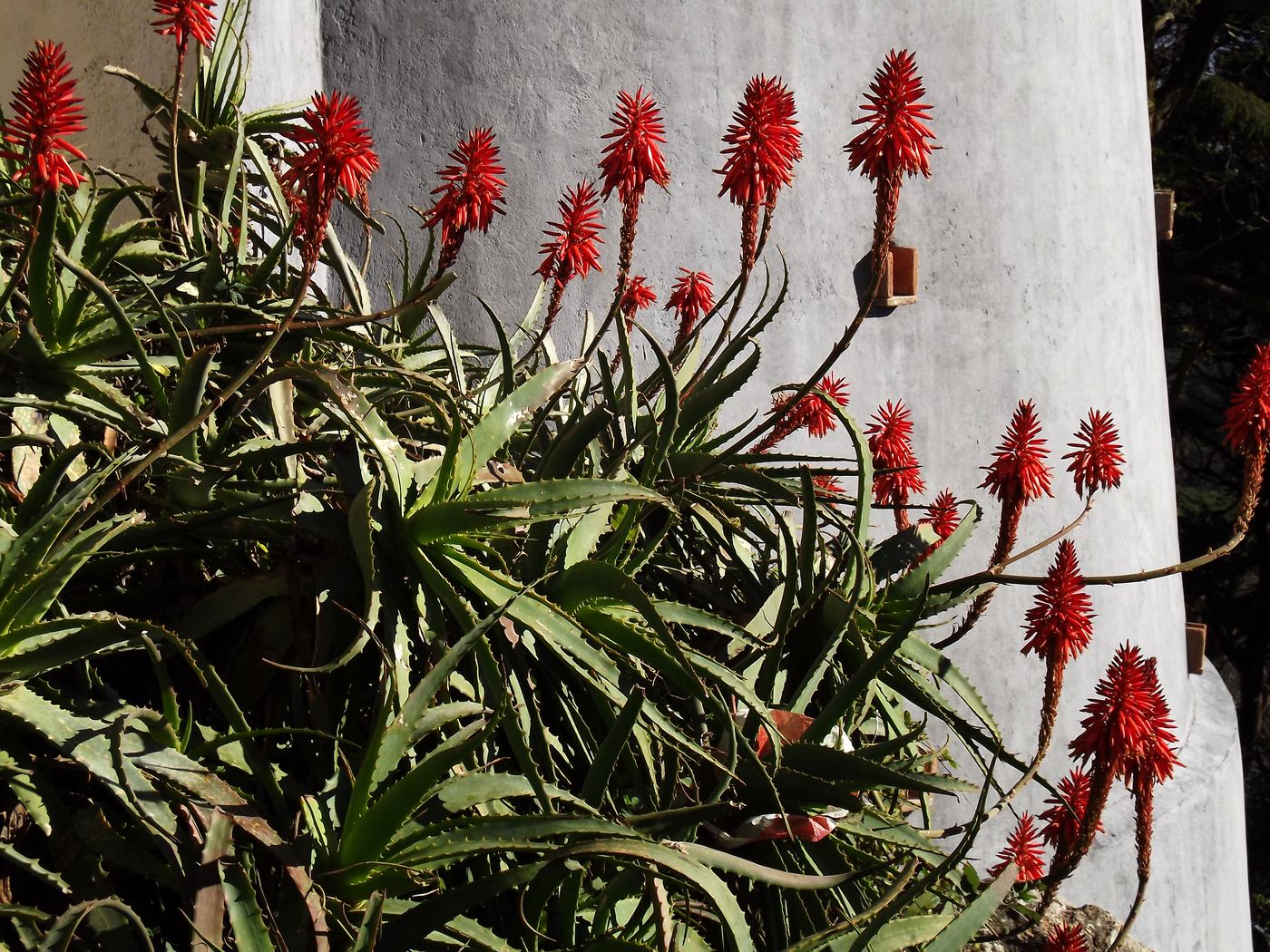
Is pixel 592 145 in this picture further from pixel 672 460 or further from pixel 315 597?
pixel 315 597

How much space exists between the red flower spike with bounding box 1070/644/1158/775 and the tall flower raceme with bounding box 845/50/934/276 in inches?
27.6

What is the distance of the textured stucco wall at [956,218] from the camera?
369 cm

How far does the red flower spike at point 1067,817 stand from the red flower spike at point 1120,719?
0.35 ft

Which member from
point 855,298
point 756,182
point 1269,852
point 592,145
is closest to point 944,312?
point 855,298

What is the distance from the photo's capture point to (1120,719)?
183 cm

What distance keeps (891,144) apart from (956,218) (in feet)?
9.16

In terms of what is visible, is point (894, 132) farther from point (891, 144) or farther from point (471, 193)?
point (471, 193)

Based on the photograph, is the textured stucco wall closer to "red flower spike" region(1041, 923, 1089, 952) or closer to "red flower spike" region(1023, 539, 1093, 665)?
"red flower spike" region(1023, 539, 1093, 665)

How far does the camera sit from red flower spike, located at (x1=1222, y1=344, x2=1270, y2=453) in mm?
2053

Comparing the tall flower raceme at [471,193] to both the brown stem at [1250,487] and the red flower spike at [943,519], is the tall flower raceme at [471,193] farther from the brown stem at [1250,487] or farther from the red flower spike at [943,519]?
the brown stem at [1250,487]

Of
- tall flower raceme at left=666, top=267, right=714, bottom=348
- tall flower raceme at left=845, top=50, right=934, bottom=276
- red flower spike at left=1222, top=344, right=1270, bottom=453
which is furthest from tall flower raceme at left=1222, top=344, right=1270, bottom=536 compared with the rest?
tall flower raceme at left=666, top=267, right=714, bottom=348

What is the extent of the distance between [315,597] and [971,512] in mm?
1222

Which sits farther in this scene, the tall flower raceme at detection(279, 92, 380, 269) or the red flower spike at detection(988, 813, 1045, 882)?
the red flower spike at detection(988, 813, 1045, 882)

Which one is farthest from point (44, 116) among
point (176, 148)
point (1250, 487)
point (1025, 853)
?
point (1025, 853)
